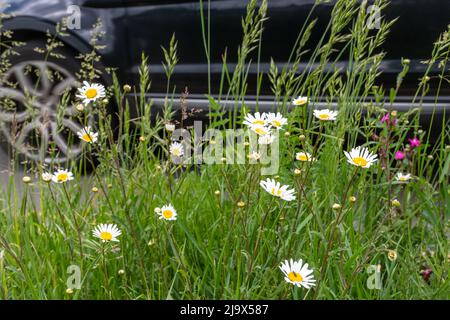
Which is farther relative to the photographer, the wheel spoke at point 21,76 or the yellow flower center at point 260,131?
the wheel spoke at point 21,76

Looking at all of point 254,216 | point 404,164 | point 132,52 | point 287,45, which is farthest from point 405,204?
point 132,52

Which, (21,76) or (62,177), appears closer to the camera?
(62,177)

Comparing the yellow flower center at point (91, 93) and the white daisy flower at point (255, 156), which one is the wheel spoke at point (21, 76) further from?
the white daisy flower at point (255, 156)

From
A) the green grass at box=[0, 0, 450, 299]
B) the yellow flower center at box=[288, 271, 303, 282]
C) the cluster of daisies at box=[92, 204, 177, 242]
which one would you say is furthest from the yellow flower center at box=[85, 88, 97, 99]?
the yellow flower center at box=[288, 271, 303, 282]

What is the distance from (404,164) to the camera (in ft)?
7.64

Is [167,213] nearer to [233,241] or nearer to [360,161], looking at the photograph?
[233,241]

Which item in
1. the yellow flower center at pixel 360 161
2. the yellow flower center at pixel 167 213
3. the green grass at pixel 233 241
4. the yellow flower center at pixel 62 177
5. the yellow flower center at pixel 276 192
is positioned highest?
the yellow flower center at pixel 360 161

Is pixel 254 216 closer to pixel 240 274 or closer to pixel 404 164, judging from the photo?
pixel 240 274

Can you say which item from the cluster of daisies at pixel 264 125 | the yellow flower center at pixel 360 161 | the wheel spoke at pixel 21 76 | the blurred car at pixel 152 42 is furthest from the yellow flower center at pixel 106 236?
the wheel spoke at pixel 21 76

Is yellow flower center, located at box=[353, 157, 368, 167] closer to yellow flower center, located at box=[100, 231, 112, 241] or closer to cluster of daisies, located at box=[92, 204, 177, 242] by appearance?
cluster of daisies, located at box=[92, 204, 177, 242]

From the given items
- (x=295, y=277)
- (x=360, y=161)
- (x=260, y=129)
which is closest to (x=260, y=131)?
(x=260, y=129)

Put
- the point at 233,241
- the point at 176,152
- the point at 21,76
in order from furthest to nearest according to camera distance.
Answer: the point at 21,76 → the point at 176,152 → the point at 233,241

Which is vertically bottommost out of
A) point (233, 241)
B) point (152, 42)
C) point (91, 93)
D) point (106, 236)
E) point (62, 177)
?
point (233, 241)
